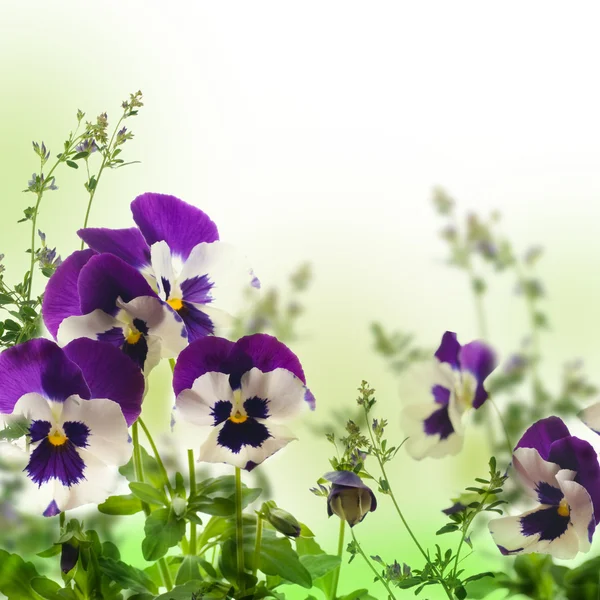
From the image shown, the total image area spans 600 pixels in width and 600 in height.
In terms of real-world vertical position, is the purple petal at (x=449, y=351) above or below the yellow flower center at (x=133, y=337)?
above

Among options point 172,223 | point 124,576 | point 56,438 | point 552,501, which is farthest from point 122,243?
point 552,501

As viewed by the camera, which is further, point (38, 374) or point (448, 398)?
point (448, 398)

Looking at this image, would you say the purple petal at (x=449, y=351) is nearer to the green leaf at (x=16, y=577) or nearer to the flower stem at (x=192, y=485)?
the flower stem at (x=192, y=485)

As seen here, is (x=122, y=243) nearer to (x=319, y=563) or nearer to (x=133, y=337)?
(x=133, y=337)

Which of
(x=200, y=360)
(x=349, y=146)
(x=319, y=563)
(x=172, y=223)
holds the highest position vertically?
(x=349, y=146)

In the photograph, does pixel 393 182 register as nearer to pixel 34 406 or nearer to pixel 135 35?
pixel 135 35

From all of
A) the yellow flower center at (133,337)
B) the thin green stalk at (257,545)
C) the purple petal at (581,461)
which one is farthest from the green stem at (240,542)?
the purple petal at (581,461)
